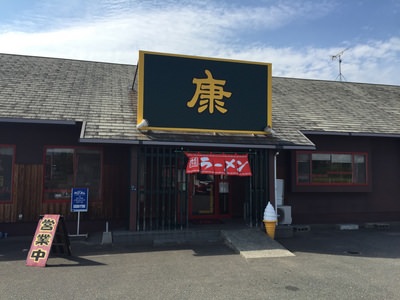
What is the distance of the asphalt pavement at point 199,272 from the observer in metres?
5.46

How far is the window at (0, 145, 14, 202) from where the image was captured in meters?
9.80

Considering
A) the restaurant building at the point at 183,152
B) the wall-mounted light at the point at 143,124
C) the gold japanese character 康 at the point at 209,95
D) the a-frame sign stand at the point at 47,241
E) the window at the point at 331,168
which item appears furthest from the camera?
the window at the point at 331,168

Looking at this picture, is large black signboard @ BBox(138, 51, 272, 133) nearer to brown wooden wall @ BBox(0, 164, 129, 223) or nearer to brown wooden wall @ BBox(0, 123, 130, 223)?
brown wooden wall @ BBox(0, 123, 130, 223)

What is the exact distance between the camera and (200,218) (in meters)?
11.6

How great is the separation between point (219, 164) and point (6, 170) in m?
6.32

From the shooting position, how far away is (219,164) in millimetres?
9562

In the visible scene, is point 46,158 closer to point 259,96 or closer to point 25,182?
point 25,182

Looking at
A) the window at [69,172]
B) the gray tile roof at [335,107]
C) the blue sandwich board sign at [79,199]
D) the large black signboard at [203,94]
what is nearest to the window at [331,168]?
the gray tile roof at [335,107]

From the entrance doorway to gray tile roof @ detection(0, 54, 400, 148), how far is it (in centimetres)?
231

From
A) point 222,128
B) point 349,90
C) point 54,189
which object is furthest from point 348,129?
Answer: point 54,189

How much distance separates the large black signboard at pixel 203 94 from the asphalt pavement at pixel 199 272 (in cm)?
352

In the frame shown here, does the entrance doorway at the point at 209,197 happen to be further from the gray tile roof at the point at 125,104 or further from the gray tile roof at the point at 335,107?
the gray tile roof at the point at 335,107

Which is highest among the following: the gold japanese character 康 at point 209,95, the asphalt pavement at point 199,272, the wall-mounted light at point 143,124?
the gold japanese character 康 at point 209,95

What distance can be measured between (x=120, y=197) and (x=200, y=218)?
2.86 metres
